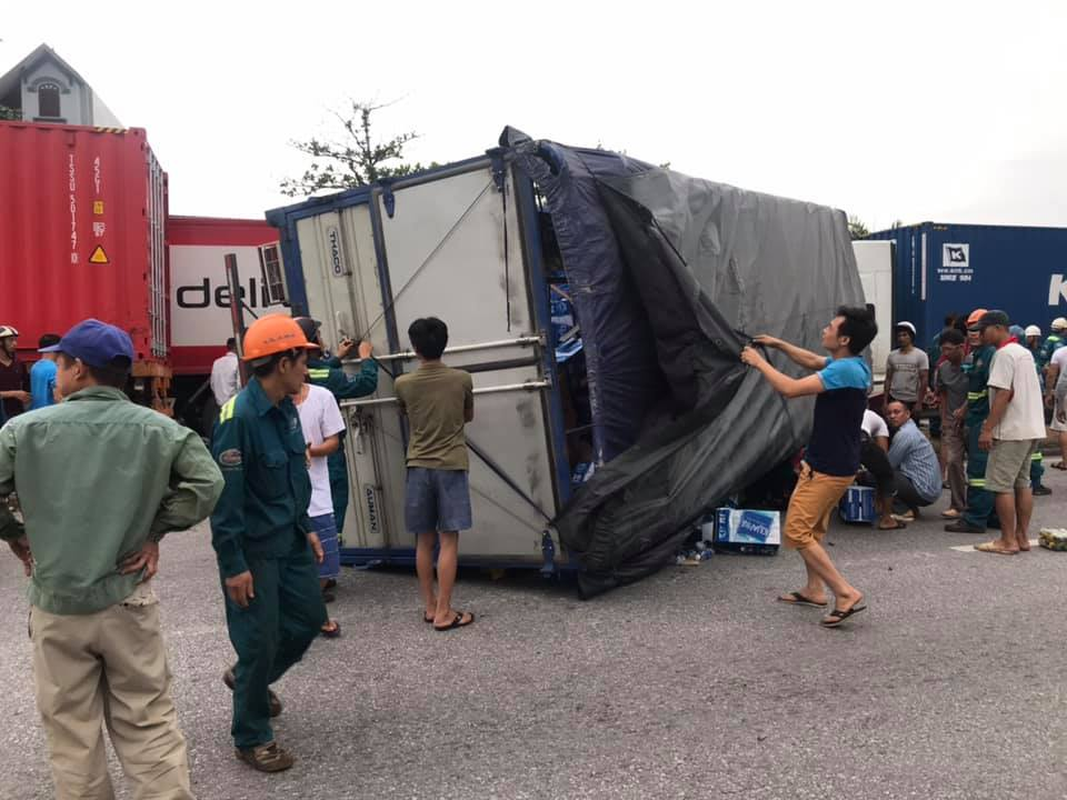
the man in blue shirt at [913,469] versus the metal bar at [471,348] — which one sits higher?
the metal bar at [471,348]

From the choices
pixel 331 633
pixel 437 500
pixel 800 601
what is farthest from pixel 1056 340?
pixel 331 633

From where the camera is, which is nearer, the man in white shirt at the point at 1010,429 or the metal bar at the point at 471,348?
the metal bar at the point at 471,348

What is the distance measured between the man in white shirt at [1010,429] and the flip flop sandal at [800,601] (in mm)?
2179

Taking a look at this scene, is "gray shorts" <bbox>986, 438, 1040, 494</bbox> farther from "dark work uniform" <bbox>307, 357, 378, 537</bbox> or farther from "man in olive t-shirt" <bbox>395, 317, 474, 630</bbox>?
Result: "dark work uniform" <bbox>307, 357, 378, 537</bbox>

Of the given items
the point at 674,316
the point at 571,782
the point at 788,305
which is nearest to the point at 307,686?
the point at 571,782

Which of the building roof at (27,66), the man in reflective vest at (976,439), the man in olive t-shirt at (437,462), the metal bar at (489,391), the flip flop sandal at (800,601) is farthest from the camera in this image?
the building roof at (27,66)

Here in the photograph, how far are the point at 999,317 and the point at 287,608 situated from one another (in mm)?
5763

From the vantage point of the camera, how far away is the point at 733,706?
4.00 meters

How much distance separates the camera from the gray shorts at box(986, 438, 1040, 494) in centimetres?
671

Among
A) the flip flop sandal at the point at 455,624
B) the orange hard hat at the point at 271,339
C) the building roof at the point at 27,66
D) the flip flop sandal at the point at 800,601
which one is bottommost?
the flip flop sandal at the point at 800,601

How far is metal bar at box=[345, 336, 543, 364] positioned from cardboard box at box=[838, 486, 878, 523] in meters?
3.74

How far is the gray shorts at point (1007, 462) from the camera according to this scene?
22.0ft

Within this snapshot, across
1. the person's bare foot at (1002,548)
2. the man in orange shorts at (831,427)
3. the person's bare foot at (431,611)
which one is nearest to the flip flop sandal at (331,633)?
the person's bare foot at (431,611)

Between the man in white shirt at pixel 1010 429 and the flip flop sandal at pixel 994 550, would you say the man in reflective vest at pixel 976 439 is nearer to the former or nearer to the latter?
the man in white shirt at pixel 1010 429
